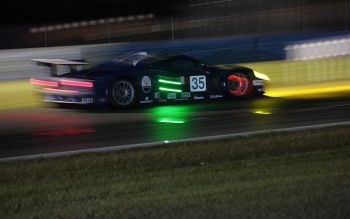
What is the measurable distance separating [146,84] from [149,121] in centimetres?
179

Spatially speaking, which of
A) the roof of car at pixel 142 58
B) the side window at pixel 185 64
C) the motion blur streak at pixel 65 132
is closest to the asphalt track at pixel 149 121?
the motion blur streak at pixel 65 132

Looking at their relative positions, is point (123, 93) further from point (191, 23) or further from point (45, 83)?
point (191, 23)

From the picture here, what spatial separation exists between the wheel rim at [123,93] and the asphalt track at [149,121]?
0.24 metres

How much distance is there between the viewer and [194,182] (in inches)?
275

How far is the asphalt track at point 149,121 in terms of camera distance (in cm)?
1029

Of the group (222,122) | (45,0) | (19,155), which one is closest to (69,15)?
(45,0)

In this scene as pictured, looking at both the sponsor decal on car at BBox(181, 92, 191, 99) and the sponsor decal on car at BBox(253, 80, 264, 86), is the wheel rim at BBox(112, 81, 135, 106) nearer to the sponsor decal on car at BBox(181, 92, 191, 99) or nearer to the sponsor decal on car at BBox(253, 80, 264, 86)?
the sponsor decal on car at BBox(181, 92, 191, 99)

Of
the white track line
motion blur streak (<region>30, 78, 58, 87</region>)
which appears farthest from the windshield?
the white track line

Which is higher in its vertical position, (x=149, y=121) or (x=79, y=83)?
(x=79, y=83)

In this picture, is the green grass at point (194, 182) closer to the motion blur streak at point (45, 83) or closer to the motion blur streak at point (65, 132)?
the motion blur streak at point (65, 132)

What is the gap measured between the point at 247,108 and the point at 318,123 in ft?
8.81

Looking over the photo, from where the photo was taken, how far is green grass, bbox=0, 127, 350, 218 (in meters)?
5.81

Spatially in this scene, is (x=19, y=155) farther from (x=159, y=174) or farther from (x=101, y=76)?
(x=101, y=76)

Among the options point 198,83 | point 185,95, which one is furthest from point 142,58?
point 198,83
